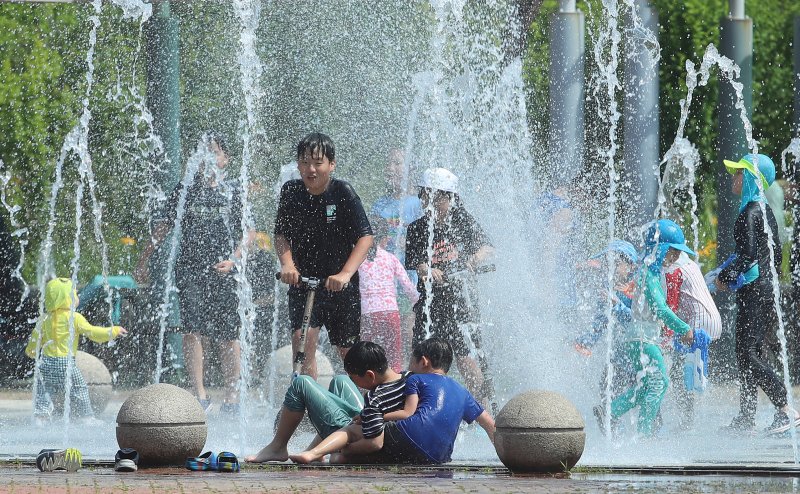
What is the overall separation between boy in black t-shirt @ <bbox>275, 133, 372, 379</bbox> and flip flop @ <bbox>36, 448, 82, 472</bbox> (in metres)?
1.72

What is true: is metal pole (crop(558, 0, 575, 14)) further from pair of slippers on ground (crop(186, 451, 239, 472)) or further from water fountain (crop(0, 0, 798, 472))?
pair of slippers on ground (crop(186, 451, 239, 472))

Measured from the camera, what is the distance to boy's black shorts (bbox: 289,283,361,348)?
29.0 ft

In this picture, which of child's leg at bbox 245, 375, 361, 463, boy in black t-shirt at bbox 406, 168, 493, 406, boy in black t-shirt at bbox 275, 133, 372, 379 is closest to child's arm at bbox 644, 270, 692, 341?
boy in black t-shirt at bbox 406, 168, 493, 406

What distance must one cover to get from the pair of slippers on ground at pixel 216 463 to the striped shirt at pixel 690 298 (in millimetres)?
3792

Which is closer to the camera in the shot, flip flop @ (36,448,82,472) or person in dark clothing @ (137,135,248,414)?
flip flop @ (36,448,82,472)

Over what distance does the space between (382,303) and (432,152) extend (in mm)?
2504

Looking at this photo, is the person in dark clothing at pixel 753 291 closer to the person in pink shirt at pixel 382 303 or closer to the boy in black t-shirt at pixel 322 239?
the person in pink shirt at pixel 382 303

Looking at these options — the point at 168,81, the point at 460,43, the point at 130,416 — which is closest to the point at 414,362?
the point at 130,416

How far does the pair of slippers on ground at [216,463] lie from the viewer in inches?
293

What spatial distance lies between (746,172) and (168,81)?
6.11m

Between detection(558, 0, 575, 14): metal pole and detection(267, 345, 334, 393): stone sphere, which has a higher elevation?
detection(558, 0, 575, 14): metal pole

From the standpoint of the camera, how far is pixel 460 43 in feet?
51.2

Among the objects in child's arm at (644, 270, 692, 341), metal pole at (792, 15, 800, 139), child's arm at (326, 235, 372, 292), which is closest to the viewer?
child's arm at (326, 235, 372, 292)

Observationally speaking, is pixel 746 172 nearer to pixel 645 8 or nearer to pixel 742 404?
pixel 742 404
